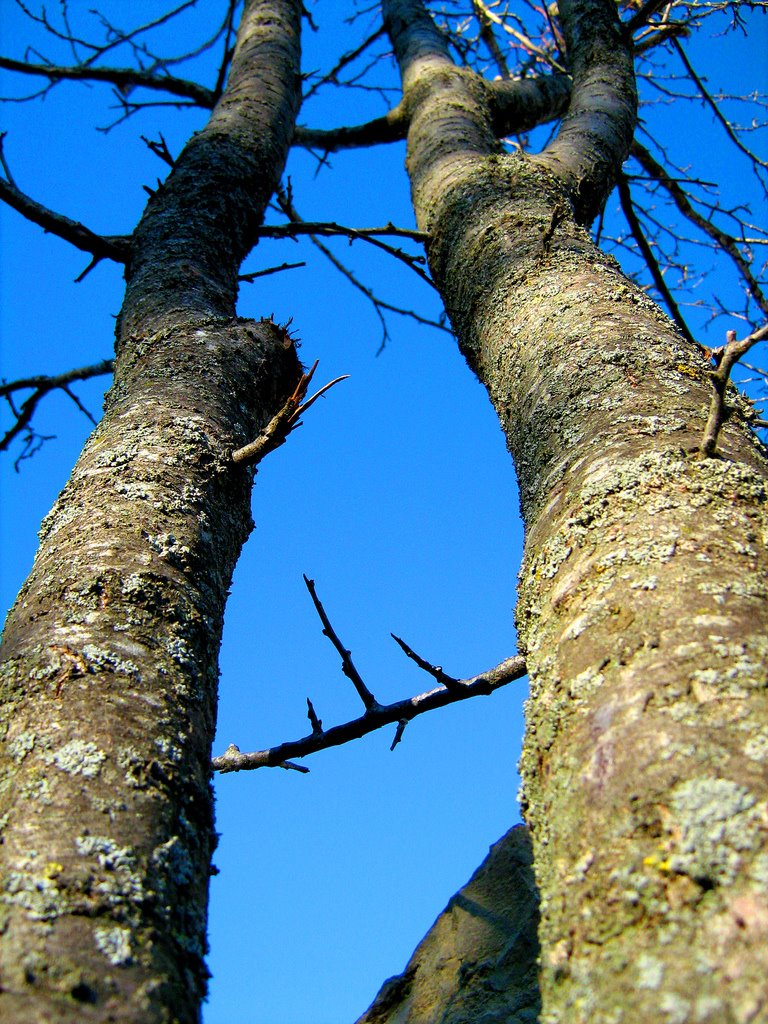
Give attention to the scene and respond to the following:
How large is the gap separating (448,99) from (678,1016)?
3.18 m

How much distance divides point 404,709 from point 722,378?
41.6 inches

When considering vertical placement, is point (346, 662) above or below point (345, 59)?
below

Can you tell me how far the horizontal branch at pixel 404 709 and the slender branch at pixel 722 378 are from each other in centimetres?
79

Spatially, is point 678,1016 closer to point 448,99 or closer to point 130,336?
point 130,336

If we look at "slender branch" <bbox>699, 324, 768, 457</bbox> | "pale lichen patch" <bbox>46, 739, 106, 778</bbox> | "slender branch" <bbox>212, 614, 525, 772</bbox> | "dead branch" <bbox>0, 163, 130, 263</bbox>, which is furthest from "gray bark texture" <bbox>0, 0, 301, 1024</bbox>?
"slender branch" <bbox>699, 324, 768, 457</bbox>

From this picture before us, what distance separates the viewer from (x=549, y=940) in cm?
83

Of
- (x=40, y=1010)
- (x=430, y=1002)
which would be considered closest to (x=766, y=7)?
(x=430, y=1002)

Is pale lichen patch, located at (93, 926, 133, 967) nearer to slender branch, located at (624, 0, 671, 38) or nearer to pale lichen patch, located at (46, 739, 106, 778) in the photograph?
pale lichen patch, located at (46, 739, 106, 778)

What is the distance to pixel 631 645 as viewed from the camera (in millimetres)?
939

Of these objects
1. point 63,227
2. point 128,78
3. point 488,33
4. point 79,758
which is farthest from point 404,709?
point 488,33

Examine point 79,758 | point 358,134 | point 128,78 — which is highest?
point 128,78

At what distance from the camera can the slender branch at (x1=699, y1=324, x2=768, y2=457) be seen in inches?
39.0

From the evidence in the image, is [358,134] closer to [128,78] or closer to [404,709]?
[128,78]

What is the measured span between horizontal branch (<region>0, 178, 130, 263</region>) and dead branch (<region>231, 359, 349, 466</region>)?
3.82 feet
